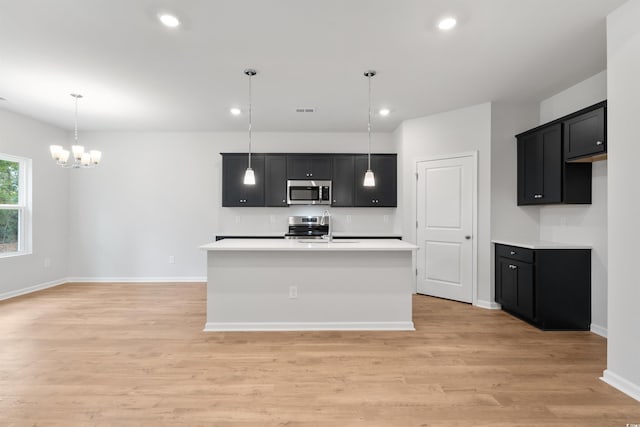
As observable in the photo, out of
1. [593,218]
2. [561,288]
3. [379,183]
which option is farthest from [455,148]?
[561,288]

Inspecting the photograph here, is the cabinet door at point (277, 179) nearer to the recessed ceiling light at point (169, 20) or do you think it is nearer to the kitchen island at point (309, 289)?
the kitchen island at point (309, 289)

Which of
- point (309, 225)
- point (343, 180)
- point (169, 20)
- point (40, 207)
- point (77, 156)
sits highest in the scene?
point (169, 20)

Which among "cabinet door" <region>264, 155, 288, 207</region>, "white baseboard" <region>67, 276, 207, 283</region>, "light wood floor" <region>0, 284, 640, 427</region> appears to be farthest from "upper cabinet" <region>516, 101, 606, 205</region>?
"white baseboard" <region>67, 276, 207, 283</region>

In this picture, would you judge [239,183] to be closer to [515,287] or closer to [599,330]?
[515,287]

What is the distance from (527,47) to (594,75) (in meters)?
1.17

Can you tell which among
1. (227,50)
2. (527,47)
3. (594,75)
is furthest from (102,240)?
(594,75)

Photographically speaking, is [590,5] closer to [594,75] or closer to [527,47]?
[527,47]

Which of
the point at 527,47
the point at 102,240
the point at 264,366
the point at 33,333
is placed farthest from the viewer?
the point at 102,240

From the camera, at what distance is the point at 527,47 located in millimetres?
2648

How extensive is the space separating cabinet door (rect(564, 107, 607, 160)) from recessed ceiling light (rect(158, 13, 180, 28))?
3.68m

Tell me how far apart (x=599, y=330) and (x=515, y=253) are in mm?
1014

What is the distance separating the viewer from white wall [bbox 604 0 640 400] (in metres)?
2.01

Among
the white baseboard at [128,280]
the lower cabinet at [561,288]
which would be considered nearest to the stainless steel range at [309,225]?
the white baseboard at [128,280]

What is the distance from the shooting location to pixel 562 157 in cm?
322
